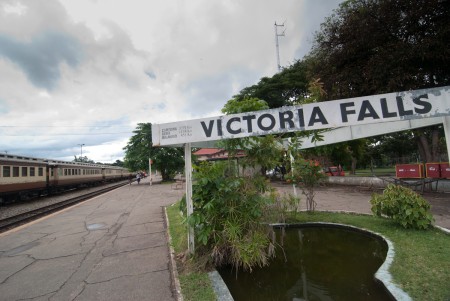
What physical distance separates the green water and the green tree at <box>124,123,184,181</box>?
81.6 ft

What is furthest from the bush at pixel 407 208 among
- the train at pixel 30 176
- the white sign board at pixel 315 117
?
the train at pixel 30 176

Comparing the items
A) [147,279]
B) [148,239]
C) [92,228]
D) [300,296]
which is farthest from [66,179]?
[300,296]

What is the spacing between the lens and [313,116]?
150 inches

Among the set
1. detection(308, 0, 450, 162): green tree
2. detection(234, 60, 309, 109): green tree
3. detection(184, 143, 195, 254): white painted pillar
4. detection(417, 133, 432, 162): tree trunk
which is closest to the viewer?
detection(184, 143, 195, 254): white painted pillar

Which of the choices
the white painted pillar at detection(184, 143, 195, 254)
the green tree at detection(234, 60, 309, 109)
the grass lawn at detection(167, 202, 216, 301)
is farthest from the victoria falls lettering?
the green tree at detection(234, 60, 309, 109)

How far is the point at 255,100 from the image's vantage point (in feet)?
14.1

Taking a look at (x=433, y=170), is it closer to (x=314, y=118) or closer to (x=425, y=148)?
(x=425, y=148)

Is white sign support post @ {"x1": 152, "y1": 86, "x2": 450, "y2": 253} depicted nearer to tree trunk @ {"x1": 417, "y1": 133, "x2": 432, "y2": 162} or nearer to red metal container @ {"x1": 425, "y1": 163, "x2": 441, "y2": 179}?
red metal container @ {"x1": 425, "y1": 163, "x2": 441, "y2": 179}

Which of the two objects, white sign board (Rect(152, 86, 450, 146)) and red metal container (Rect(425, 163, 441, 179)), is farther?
red metal container (Rect(425, 163, 441, 179))

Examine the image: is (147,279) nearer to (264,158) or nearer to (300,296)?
(300,296)

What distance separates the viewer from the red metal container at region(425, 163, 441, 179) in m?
12.3

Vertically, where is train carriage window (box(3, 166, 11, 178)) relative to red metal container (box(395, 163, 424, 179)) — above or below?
above

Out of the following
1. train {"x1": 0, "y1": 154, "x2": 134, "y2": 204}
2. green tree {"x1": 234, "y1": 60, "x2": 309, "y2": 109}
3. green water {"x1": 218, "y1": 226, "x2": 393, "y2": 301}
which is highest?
green tree {"x1": 234, "y1": 60, "x2": 309, "y2": 109}

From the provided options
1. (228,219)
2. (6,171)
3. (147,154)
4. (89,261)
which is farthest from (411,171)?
(147,154)
